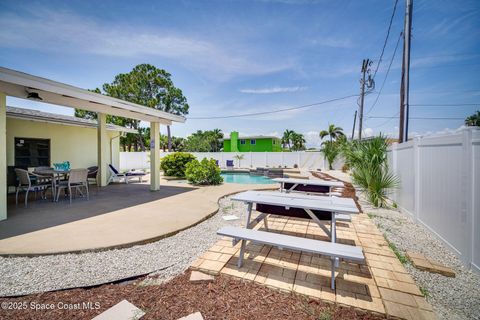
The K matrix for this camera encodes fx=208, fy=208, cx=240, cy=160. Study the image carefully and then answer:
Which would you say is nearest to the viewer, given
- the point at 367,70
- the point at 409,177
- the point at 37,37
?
the point at 409,177

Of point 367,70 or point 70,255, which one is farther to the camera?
point 367,70

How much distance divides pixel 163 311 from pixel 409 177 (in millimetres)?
5699

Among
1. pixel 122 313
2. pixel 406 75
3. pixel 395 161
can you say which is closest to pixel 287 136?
pixel 406 75

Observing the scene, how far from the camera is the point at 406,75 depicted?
6.82 metres

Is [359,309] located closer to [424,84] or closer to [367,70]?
[424,84]

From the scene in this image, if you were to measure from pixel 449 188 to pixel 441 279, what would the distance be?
1.47 m

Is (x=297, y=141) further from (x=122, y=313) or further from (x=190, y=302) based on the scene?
(x=122, y=313)

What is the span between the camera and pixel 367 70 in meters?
16.0

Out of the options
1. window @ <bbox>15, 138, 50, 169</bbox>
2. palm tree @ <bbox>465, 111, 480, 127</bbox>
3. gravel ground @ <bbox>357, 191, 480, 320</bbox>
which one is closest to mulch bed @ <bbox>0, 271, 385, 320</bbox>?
gravel ground @ <bbox>357, 191, 480, 320</bbox>

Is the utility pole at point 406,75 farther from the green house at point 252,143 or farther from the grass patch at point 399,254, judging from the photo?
the green house at point 252,143

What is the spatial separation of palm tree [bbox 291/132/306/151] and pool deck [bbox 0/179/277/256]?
34.7m

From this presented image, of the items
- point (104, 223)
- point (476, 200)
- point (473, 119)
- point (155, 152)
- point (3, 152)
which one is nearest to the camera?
point (476, 200)

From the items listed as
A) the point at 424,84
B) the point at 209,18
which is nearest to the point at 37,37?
Result: the point at 209,18

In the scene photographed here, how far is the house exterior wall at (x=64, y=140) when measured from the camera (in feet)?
25.0
